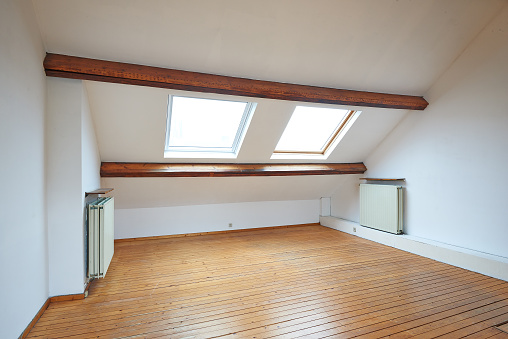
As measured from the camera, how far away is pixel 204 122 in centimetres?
426

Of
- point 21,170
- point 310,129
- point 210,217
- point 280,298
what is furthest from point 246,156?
point 21,170

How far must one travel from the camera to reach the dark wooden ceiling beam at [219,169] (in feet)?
13.7

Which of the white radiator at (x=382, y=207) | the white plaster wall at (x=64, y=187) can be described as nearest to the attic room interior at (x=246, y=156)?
the white plaster wall at (x=64, y=187)

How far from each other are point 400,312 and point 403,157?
2909mm

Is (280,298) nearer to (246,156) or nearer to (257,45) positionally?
(246,156)

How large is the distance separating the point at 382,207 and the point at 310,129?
6.05ft

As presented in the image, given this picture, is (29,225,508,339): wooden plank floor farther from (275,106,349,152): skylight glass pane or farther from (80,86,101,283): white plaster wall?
(275,106,349,152): skylight glass pane

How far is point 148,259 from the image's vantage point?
4062 mm

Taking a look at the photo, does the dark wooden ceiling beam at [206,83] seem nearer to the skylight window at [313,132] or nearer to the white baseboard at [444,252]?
the skylight window at [313,132]

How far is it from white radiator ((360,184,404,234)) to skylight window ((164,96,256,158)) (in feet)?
8.55

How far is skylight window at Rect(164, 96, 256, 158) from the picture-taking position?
13.1ft

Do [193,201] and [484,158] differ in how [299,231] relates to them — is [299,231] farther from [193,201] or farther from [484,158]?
Result: [484,158]

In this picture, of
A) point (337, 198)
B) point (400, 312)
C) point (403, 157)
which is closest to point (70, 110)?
point (400, 312)

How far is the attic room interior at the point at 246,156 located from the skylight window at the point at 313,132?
0.03m
